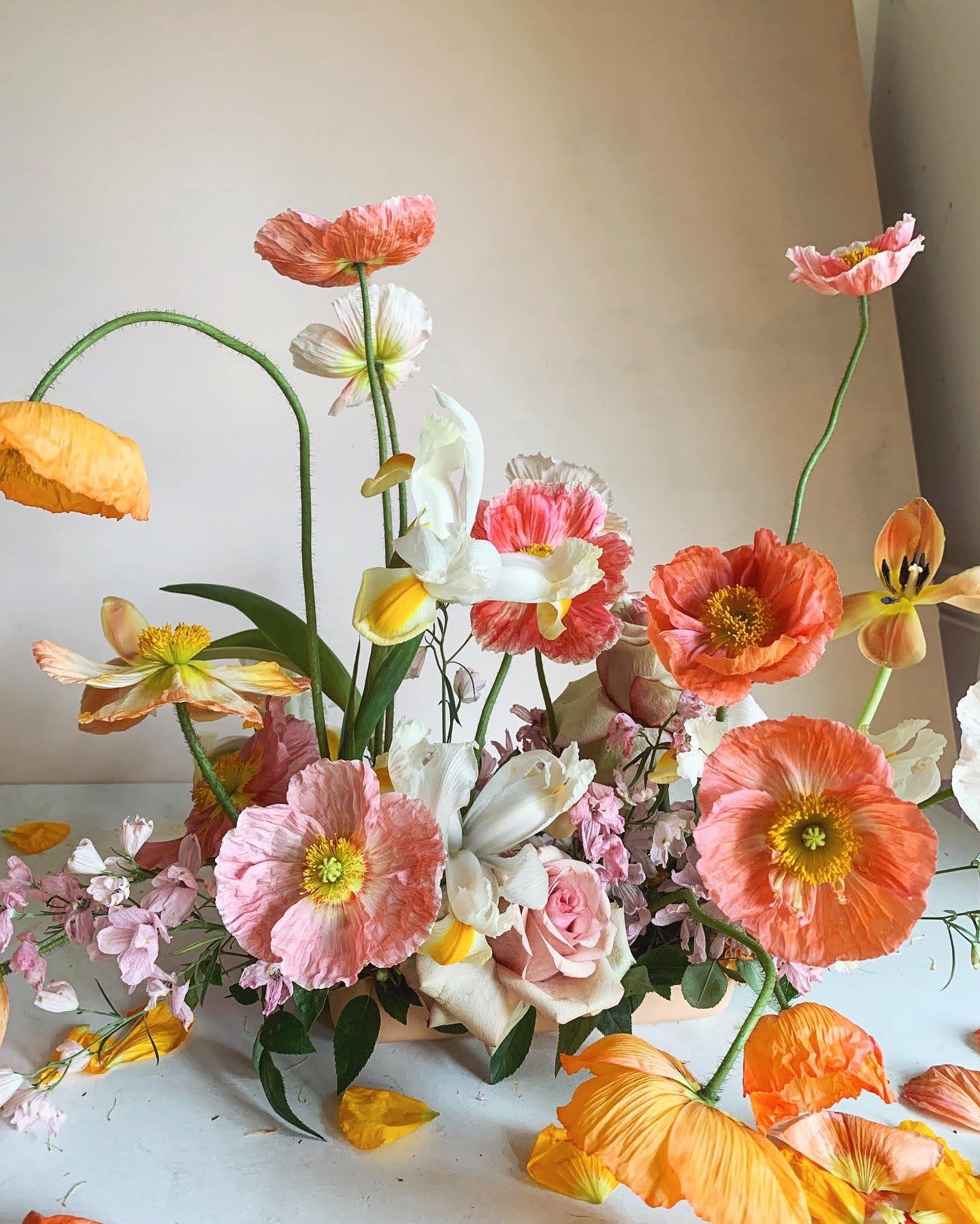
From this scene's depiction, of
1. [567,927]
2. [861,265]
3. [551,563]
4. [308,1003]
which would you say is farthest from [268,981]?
[861,265]

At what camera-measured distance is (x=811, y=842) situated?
456 millimetres

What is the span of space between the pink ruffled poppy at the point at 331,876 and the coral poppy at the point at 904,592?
0.91 feet

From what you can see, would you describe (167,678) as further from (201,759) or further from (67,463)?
(67,463)

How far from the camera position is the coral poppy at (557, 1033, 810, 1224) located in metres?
0.43

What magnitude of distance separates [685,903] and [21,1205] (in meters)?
0.42

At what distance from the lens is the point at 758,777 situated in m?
0.47

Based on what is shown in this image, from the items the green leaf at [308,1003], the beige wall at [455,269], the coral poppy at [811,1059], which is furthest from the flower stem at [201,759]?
the beige wall at [455,269]

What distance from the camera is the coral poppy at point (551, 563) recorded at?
1.72 ft

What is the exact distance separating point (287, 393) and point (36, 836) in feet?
2.13

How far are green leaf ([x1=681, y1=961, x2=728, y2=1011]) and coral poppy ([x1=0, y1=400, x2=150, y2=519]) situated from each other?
0.43m

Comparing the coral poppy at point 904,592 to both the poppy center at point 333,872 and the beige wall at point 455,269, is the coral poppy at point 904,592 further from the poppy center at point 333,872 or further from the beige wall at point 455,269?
the beige wall at point 455,269

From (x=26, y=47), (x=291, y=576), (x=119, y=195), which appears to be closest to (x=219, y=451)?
(x=291, y=576)

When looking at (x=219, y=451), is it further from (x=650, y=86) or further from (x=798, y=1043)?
(x=798, y=1043)

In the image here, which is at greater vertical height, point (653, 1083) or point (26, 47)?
point (26, 47)
